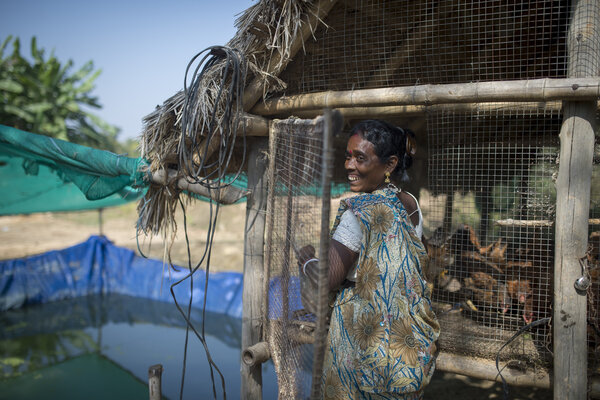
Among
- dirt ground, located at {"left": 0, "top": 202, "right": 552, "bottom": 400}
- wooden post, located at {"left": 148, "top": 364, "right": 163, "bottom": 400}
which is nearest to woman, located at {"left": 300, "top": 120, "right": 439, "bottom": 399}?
wooden post, located at {"left": 148, "top": 364, "right": 163, "bottom": 400}

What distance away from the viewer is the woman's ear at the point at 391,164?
1812mm

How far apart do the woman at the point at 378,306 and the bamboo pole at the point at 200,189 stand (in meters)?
1.12

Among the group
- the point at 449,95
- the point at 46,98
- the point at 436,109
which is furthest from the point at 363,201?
the point at 46,98

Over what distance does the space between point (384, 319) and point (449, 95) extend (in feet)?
4.54

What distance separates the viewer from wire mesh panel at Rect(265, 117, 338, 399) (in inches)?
58.3

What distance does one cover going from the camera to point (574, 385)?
206 cm

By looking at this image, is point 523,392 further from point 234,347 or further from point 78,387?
point 78,387

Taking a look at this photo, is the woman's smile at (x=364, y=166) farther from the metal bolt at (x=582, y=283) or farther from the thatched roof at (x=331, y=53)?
the metal bolt at (x=582, y=283)

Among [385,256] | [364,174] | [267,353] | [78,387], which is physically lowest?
[78,387]

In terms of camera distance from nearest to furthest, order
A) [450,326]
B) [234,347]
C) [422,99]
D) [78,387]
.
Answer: [422,99], [450,326], [78,387], [234,347]

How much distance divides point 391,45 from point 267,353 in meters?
2.44

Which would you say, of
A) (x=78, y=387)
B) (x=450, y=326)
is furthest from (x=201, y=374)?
(x=450, y=326)

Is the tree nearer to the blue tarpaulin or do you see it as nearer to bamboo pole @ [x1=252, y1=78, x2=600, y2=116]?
the blue tarpaulin

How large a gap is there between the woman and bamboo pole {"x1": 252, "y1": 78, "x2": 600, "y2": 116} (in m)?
0.89
